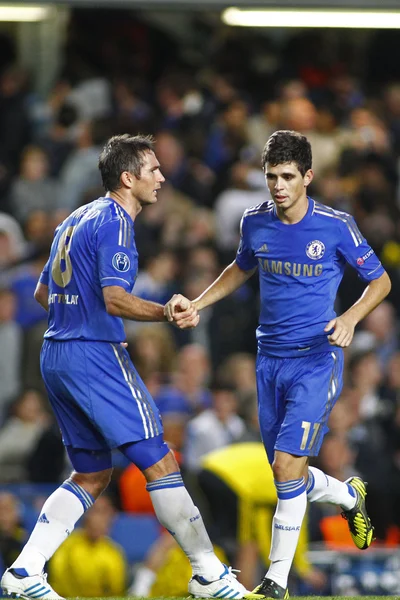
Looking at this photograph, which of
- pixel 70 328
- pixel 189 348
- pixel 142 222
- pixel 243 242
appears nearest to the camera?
pixel 70 328

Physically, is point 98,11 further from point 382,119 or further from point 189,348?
point 189,348

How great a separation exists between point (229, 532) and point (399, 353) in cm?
307

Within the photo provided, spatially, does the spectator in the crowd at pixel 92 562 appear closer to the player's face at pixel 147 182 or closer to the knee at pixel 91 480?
the knee at pixel 91 480

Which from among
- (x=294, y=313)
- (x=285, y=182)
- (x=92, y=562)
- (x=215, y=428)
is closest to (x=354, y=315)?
(x=294, y=313)

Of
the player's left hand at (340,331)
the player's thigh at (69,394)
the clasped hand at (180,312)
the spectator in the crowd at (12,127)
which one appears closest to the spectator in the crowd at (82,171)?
the spectator in the crowd at (12,127)

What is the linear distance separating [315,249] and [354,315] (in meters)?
0.43

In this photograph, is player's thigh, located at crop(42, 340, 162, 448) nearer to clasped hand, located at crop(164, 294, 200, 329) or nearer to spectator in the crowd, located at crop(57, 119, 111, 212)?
clasped hand, located at crop(164, 294, 200, 329)

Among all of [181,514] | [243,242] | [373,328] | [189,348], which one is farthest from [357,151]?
[181,514]

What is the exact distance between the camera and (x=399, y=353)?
457 inches

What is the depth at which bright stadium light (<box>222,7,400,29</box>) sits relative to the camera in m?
12.7

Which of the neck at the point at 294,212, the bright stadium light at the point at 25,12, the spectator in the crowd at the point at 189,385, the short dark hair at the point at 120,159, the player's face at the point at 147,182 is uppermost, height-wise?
the bright stadium light at the point at 25,12

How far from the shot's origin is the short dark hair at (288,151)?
21.3ft

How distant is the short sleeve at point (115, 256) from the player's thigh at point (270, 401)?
926 millimetres

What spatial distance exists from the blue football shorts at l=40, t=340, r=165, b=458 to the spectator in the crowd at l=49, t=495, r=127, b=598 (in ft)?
11.0
